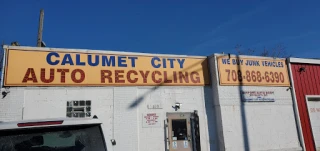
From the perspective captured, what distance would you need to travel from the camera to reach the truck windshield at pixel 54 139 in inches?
140

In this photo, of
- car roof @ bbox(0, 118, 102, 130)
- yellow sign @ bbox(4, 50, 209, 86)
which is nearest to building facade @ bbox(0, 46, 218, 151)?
yellow sign @ bbox(4, 50, 209, 86)

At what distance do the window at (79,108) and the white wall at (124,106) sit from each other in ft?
0.51

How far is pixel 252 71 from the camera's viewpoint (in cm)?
1370

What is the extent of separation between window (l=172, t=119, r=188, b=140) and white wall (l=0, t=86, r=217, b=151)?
51 cm

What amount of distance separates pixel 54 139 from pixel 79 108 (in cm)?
716

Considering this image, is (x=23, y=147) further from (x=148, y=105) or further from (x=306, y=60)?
(x=306, y=60)

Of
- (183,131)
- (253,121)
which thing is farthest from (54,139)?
(253,121)

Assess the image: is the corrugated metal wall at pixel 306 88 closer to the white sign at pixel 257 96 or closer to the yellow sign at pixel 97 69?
the white sign at pixel 257 96

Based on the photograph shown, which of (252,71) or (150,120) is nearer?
(150,120)

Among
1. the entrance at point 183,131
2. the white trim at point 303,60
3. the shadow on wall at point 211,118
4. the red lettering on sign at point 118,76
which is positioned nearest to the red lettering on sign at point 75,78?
the red lettering on sign at point 118,76

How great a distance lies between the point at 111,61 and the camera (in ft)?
38.0

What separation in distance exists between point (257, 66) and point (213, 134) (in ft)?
13.9

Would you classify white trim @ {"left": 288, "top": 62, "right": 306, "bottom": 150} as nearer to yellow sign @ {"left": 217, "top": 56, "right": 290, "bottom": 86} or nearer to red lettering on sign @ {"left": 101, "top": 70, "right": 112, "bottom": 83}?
yellow sign @ {"left": 217, "top": 56, "right": 290, "bottom": 86}

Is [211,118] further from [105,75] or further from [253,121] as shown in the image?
[105,75]
